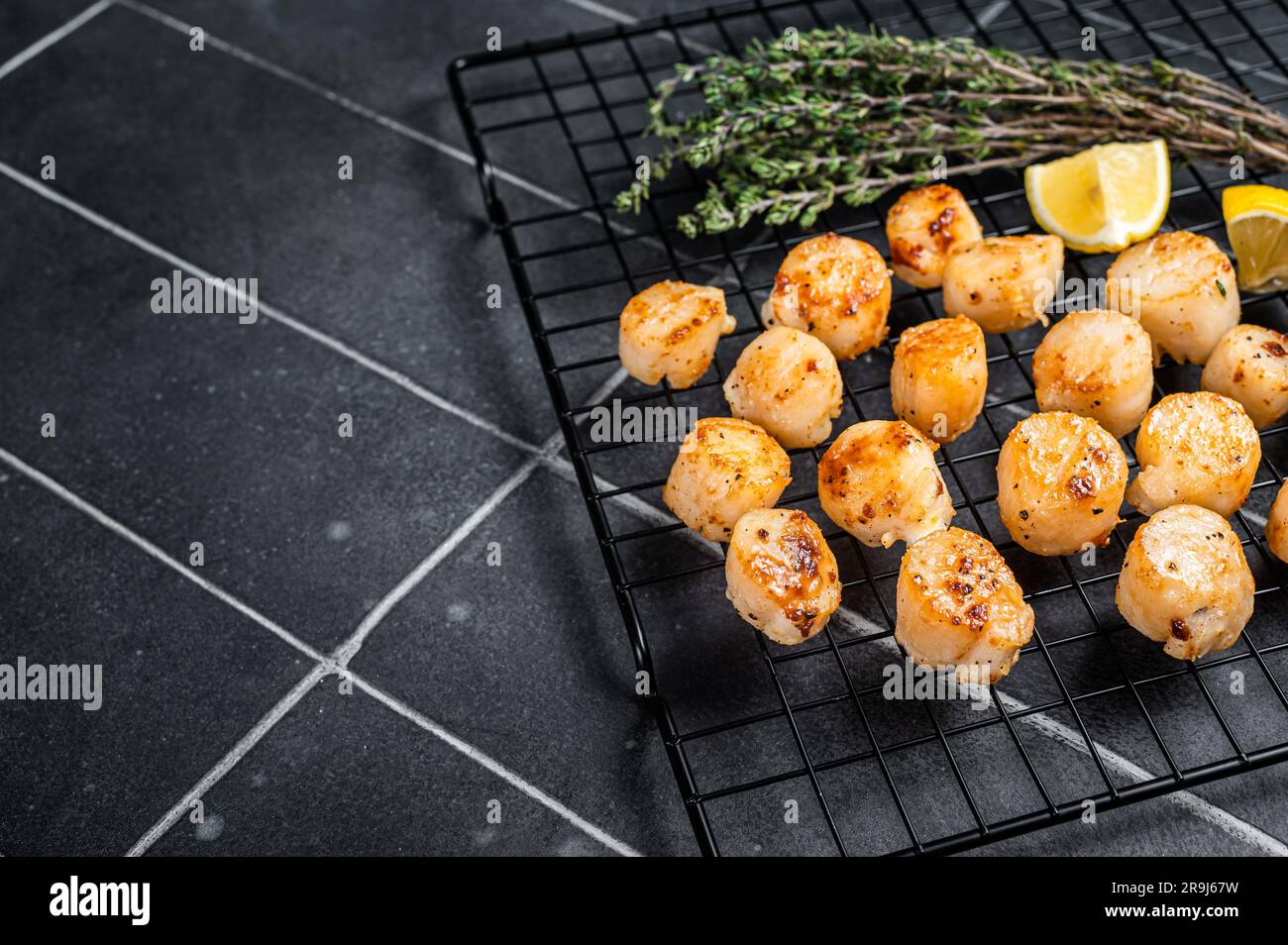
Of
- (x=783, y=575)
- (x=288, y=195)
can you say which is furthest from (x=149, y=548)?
(x=783, y=575)

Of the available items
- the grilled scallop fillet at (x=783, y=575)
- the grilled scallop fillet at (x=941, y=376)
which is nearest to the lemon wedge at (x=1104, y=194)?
the grilled scallop fillet at (x=941, y=376)

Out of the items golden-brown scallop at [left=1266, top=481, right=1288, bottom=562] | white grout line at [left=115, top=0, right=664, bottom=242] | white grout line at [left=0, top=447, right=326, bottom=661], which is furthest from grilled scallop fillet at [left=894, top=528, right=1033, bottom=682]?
white grout line at [left=115, top=0, right=664, bottom=242]

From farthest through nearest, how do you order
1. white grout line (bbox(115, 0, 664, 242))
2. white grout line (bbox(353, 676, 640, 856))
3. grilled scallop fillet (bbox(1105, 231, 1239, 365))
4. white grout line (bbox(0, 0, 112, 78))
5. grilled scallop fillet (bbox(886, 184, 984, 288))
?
white grout line (bbox(0, 0, 112, 78)) → white grout line (bbox(115, 0, 664, 242)) → grilled scallop fillet (bbox(886, 184, 984, 288)) → grilled scallop fillet (bbox(1105, 231, 1239, 365)) → white grout line (bbox(353, 676, 640, 856))

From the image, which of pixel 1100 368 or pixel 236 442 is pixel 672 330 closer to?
pixel 1100 368

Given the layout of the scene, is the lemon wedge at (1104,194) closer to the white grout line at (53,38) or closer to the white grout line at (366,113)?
the white grout line at (366,113)

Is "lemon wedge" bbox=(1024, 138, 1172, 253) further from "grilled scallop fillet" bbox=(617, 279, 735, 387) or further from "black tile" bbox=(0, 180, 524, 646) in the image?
"black tile" bbox=(0, 180, 524, 646)
